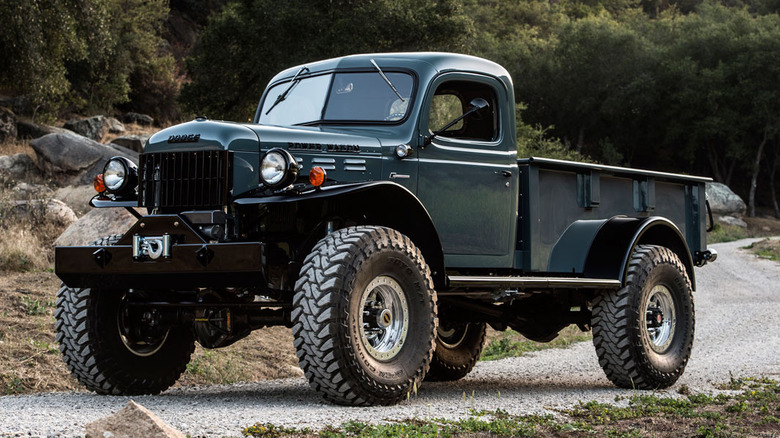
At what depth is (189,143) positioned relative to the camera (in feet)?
21.7

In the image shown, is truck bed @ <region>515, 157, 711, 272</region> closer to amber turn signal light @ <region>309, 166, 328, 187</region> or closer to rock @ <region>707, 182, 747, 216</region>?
amber turn signal light @ <region>309, 166, 328, 187</region>

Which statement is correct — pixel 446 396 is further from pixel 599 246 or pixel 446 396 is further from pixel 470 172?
pixel 599 246

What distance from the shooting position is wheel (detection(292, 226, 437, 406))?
19.6 feet

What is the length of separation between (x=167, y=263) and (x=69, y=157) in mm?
18938

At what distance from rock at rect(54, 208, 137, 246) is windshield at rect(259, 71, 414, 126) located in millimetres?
6134

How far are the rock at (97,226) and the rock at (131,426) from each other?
360 inches

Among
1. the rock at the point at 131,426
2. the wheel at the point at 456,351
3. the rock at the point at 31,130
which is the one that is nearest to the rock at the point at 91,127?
the rock at the point at 31,130

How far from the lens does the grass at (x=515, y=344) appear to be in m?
12.2

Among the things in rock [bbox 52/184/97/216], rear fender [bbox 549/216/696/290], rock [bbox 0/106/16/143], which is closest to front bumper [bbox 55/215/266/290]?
rear fender [bbox 549/216/696/290]

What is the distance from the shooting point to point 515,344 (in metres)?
12.9

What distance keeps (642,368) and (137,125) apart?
35.8 meters

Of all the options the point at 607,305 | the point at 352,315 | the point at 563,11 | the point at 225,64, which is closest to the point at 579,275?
the point at 607,305

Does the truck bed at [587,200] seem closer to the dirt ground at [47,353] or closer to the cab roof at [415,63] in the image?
the cab roof at [415,63]

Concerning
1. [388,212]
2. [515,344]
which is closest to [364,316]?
[388,212]
